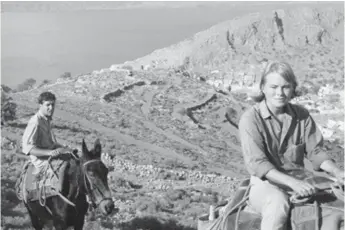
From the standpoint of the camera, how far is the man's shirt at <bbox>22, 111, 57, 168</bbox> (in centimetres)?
729

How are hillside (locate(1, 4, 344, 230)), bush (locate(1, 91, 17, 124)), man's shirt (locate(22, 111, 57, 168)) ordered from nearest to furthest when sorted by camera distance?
man's shirt (locate(22, 111, 57, 168))
hillside (locate(1, 4, 344, 230))
bush (locate(1, 91, 17, 124))

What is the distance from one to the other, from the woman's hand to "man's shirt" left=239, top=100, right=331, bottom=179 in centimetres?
26

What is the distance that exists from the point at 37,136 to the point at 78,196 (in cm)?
110

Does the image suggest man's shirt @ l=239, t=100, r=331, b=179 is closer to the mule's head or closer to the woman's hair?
the woman's hair

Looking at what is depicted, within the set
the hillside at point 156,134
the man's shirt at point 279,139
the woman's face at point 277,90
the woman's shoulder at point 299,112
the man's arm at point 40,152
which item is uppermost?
the woman's face at point 277,90

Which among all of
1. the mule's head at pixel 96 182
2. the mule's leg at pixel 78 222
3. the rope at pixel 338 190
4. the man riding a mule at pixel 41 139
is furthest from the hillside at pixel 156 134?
the mule's leg at pixel 78 222

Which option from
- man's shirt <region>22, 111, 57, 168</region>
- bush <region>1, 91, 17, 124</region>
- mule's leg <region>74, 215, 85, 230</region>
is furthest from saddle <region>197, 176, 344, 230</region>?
bush <region>1, 91, 17, 124</region>

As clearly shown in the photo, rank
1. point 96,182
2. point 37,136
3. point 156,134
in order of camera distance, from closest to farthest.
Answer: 1. point 96,182
2. point 37,136
3. point 156,134

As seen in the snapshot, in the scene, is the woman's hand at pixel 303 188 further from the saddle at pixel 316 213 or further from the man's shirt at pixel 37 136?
the man's shirt at pixel 37 136

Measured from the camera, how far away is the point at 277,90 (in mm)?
3855

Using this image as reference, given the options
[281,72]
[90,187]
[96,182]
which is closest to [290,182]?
[281,72]

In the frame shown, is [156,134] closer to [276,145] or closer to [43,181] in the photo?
[43,181]

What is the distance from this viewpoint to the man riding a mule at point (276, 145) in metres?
3.69

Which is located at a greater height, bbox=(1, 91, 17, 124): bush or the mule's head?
the mule's head
